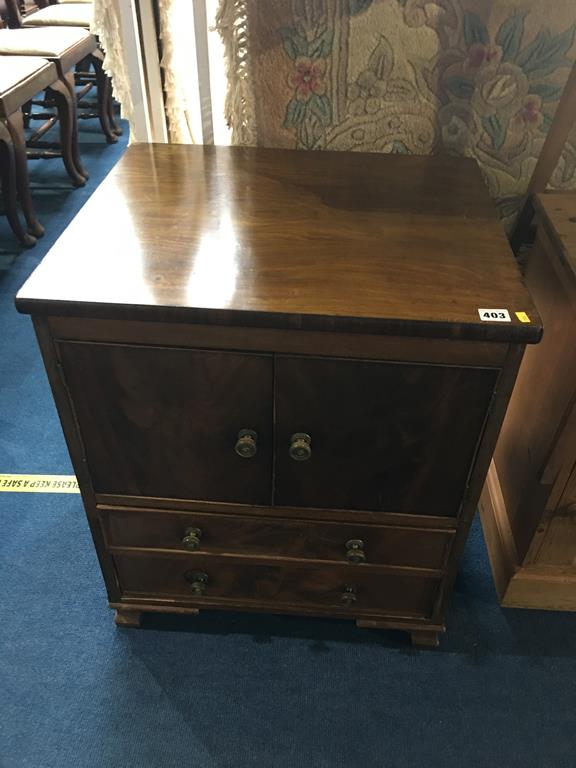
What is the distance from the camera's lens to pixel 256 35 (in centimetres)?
96

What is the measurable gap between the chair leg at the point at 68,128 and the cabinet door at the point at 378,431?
1984mm

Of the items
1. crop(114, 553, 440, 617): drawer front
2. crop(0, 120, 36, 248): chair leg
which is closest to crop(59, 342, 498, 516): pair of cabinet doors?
crop(114, 553, 440, 617): drawer front

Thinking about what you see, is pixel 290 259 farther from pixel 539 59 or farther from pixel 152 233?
pixel 539 59

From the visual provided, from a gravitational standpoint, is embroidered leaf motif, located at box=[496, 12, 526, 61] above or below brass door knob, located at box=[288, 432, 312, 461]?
above

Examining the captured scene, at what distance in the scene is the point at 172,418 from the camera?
0.82 metres

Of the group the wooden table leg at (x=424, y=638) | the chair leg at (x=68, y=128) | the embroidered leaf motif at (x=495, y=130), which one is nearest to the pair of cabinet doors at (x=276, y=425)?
the wooden table leg at (x=424, y=638)

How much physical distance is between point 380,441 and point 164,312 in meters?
0.33

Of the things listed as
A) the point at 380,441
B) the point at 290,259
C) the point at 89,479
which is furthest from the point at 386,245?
the point at 89,479

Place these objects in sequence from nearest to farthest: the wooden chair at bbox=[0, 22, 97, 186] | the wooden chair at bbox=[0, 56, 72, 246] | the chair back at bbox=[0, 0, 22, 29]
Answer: the wooden chair at bbox=[0, 56, 72, 246] → the wooden chair at bbox=[0, 22, 97, 186] → the chair back at bbox=[0, 0, 22, 29]

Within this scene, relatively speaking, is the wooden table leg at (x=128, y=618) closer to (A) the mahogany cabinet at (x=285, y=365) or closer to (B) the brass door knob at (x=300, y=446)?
(A) the mahogany cabinet at (x=285, y=365)

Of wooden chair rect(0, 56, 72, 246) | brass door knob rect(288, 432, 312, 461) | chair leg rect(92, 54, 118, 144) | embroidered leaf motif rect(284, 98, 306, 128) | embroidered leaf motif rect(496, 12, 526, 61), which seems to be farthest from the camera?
chair leg rect(92, 54, 118, 144)

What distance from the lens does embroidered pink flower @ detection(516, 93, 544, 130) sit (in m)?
0.99

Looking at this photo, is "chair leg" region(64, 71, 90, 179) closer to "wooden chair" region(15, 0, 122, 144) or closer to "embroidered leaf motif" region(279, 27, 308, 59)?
"wooden chair" region(15, 0, 122, 144)

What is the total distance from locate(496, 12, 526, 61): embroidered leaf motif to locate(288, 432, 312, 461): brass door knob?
2.19ft
